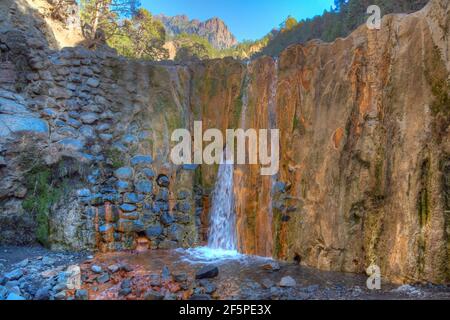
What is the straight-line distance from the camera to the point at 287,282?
542 centimetres

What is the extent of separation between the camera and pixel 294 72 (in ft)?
25.5

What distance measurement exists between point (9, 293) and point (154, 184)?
387 centimetres

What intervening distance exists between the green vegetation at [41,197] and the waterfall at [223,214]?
3540mm

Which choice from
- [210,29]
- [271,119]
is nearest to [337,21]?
[271,119]

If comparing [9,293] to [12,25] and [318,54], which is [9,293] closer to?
[318,54]

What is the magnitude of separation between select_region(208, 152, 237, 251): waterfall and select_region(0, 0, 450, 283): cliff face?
0.74 ft

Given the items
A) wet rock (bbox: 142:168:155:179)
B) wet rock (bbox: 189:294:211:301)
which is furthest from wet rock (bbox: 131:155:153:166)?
wet rock (bbox: 189:294:211:301)

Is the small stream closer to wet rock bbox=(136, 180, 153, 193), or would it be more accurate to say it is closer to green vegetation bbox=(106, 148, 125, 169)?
wet rock bbox=(136, 180, 153, 193)

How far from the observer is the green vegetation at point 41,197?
715 centimetres

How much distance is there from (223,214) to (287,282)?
3.23 m

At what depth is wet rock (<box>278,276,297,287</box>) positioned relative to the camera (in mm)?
5367

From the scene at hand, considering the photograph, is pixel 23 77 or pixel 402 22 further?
pixel 23 77

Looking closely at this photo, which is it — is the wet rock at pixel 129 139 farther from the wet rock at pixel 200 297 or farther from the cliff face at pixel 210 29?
the cliff face at pixel 210 29
